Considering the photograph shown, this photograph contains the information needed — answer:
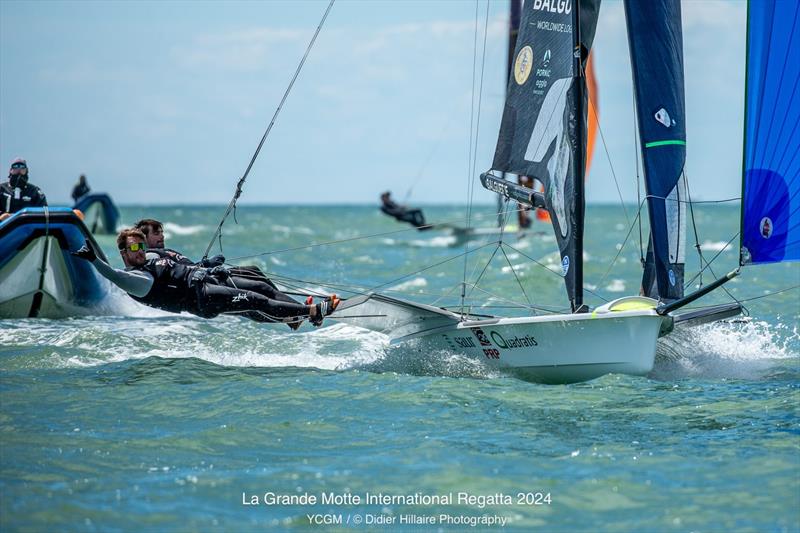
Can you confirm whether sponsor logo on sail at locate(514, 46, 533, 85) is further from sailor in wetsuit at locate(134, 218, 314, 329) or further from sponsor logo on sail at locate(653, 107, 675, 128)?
sailor in wetsuit at locate(134, 218, 314, 329)

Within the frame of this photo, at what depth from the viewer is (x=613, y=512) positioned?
4.61 m

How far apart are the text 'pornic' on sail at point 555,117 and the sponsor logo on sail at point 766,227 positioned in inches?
59.8

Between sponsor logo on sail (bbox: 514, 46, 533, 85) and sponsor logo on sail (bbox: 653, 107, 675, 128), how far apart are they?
3.85 feet

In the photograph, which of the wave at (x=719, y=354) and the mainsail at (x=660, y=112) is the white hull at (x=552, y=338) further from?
the mainsail at (x=660, y=112)

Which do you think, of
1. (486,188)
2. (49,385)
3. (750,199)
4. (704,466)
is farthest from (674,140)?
(49,385)

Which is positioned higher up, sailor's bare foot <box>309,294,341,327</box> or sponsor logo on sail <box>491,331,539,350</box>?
sailor's bare foot <box>309,294,341,327</box>

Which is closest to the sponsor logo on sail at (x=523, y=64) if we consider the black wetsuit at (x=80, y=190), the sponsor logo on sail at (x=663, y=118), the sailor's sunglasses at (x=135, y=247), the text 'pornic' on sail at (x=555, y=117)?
the text 'pornic' on sail at (x=555, y=117)

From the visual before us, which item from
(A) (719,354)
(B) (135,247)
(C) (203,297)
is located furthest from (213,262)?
(A) (719,354)

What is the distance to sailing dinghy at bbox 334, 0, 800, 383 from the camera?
670 cm

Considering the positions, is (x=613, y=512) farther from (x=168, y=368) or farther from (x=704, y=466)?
(x=168, y=368)

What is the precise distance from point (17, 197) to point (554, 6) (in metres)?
6.05

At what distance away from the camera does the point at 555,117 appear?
8062mm

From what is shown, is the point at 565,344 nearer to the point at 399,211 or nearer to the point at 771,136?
the point at 771,136

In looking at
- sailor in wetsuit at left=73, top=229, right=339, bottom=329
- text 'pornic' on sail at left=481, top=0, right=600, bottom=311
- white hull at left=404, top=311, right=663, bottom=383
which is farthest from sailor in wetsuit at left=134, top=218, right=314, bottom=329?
text 'pornic' on sail at left=481, top=0, right=600, bottom=311
